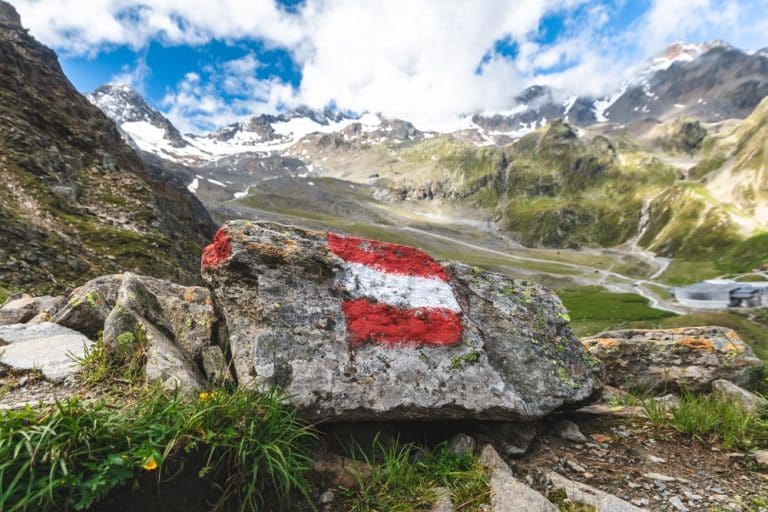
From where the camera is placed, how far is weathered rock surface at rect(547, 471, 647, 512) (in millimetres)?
5395

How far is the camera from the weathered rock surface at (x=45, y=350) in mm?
5688

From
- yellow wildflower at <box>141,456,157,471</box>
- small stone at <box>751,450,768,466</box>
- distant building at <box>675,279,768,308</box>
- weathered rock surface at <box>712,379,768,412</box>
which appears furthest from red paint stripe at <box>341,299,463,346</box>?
distant building at <box>675,279,768,308</box>

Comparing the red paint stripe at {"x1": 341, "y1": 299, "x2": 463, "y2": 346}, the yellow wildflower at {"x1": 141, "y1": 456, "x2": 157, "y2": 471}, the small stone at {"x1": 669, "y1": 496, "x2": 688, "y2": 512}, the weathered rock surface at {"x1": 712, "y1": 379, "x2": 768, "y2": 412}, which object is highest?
the red paint stripe at {"x1": 341, "y1": 299, "x2": 463, "y2": 346}

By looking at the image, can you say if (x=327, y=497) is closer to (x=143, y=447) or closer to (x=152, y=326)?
(x=143, y=447)

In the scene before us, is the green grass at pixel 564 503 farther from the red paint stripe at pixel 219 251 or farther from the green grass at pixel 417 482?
the red paint stripe at pixel 219 251

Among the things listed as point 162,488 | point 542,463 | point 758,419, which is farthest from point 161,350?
point 758,419

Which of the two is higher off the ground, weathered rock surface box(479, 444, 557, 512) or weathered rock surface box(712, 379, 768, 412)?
weathered rock surface box(712, 379, 768, 412)

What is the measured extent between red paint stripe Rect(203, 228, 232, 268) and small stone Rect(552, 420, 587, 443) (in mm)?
7646

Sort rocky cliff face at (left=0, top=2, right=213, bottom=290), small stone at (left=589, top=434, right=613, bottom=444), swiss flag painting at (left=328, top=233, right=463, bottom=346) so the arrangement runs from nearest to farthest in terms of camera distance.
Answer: swiss flag painting at (left=328, top=233, right=463, bottom=346) → small stone at (left=589, top=434, right=613, bottom=444) → rocky cliff face at (left=0, top=2, right=213, bottom=290)

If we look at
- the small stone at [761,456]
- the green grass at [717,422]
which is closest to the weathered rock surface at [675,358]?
the green grass at [717,422]

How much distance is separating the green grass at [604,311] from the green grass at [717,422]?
66222 millimetres

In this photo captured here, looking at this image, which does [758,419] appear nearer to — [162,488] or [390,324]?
[390,324]

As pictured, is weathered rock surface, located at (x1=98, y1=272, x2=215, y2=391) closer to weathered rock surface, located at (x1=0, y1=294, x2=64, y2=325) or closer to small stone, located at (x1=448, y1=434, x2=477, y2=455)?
weathered rock surface, located at (x1=0, y1=294, x2=64, y2=325)

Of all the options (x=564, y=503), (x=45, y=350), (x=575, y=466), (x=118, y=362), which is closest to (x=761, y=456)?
(x=575, y=466)
